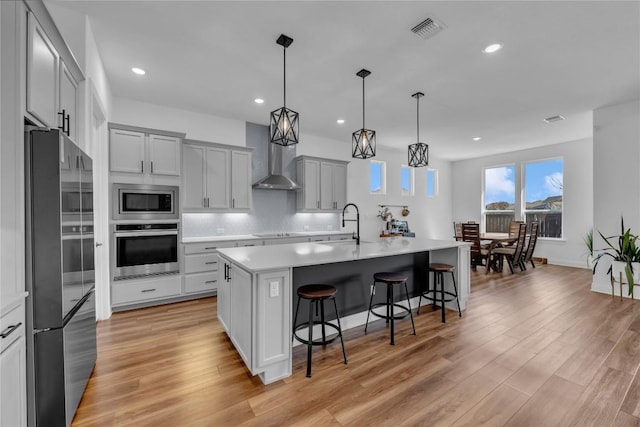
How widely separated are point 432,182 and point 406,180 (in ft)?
3.94

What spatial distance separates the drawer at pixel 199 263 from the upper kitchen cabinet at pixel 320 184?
202 cm

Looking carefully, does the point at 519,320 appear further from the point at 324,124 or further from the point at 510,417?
the point at 324,124

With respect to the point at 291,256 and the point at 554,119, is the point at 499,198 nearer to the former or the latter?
the point at 554,119

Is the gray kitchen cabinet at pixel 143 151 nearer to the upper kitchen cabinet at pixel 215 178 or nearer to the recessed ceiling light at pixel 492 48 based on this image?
the upper kitchen cabinet at pixel 215 178

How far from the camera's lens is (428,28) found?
253 cm

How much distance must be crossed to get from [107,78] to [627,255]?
759 centimetres

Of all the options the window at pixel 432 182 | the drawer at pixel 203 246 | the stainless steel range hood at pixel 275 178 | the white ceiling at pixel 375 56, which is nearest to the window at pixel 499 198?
the window at pixel 432 182

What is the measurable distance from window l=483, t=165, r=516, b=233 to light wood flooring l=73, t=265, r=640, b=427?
4.60 metres

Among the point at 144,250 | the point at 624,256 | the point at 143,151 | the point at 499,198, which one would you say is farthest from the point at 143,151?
the point at 499,198

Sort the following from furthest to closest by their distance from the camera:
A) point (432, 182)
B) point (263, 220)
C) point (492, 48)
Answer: point (432, 182) → point (263, 220) → point (492, 48)

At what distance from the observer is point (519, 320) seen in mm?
3391

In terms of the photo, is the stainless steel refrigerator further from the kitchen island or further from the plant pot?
the plant pot

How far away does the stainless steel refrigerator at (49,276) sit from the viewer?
58.2 inches

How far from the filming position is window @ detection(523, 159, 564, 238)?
6898 millimetres
